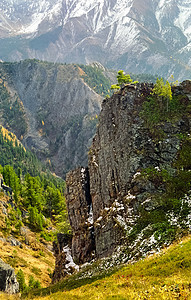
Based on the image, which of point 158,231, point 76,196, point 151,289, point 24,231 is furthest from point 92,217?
point 24,231

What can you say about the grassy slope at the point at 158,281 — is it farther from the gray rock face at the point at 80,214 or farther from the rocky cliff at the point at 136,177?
the gray rock face at the point at 80,214

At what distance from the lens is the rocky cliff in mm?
31969

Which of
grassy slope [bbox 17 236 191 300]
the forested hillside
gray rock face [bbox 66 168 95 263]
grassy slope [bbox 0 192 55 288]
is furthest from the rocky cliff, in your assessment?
grassy slope [bbox 0 192 55 288]

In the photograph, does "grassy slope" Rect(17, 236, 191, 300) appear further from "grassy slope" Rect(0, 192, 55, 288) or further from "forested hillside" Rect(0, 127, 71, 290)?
"grassy slope" Rect(0, 192, 55, 288)

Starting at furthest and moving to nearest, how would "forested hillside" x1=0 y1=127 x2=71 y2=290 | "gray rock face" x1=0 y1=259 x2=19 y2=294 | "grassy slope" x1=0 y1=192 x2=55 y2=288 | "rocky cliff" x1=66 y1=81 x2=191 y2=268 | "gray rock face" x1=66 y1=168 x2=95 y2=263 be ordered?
"forested hillside" x1=0 y1=127 x2=71 y2=290 < "grassy slope" x1=0 y1=192 x2=55 y2=288 < "gray rock face" x1=66 y1=168 x2=95 y2=263 < "rocky cliff" x1=66 y1=81 x2=191 y2=268 < "gray rock face" x1=0 y1=259 x2=19 y2=294

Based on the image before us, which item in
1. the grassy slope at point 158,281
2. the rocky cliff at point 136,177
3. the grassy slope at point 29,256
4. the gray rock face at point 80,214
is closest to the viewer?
the grassy slope at point 158,281

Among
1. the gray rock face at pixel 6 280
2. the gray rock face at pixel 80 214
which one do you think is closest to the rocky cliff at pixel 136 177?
the gray rock face at pixel 80 214

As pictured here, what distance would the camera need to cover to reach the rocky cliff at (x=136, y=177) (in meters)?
32.0

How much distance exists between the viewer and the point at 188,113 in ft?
141

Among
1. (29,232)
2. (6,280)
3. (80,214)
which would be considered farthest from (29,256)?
(6,280)

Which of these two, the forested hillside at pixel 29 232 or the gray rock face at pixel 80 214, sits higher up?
the gray rock face at pixel 80 214

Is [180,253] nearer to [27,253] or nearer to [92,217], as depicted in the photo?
[92,217]

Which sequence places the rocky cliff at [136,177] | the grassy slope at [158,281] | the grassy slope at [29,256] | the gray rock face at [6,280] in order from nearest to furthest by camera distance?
the grassy slope at [158,281] < the gray rock face at [6,280] < the rocky cliff at [136,177] < the grassy slope at [29,256]

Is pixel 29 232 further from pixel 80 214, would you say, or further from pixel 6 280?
pixel 6 280
